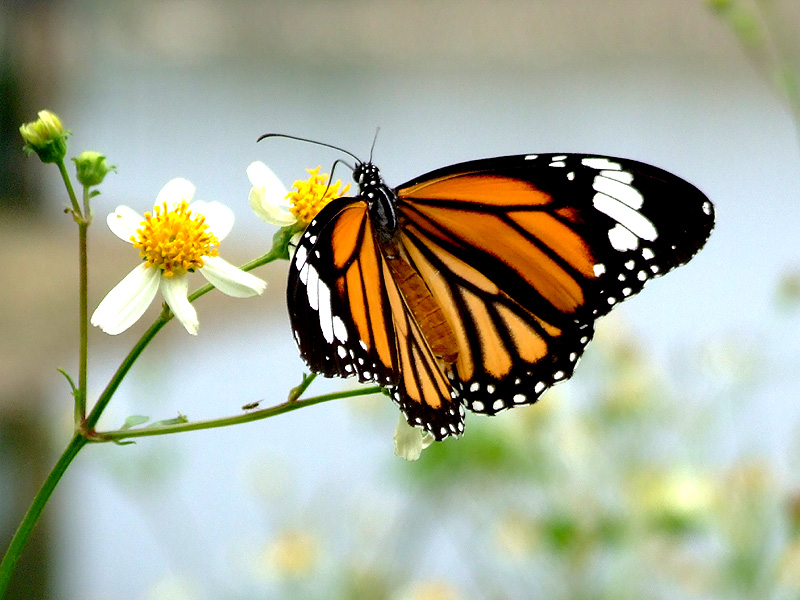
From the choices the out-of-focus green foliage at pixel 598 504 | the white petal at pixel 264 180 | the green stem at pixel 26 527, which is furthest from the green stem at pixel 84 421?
the out-of-focus green foliage at pixel 598 504

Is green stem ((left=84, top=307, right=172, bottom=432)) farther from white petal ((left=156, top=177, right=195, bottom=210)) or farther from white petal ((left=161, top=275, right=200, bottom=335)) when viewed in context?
white petal ((left=156, top=177, right=195, bottom=210))

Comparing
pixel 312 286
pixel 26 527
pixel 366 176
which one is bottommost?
pixel 26 527

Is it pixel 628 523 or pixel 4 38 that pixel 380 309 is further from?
pixel 4 38

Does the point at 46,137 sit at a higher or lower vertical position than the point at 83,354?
higher

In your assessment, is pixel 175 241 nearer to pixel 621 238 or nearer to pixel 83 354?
pixel 83 354

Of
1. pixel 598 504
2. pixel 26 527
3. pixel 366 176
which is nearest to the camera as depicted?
pixel 26 527

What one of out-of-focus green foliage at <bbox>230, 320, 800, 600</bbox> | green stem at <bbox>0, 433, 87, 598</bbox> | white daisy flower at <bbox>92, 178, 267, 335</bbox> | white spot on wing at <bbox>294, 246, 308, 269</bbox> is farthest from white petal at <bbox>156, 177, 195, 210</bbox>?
out-of-focus green foliage at <bbox>230, 320, 800, 600</bbox>

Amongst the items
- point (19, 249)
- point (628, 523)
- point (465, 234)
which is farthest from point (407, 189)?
point (19, 249)

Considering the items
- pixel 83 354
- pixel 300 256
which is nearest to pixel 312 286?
pixel 300 256
